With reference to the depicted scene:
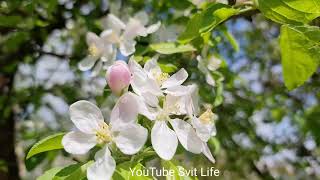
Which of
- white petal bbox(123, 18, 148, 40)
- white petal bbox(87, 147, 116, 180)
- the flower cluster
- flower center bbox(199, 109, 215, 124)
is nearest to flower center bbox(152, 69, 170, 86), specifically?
the flower cluster

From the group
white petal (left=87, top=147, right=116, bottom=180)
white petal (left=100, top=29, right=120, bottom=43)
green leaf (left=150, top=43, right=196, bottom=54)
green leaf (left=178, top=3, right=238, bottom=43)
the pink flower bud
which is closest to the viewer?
white petal (left=87, top=147, right=116, bottom=180)

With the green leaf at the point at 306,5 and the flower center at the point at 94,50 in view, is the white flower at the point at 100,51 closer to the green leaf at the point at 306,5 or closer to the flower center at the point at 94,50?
the flower center at the point at 94,50

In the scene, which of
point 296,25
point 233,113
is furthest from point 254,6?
point 233,113

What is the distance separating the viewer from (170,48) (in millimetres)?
1572

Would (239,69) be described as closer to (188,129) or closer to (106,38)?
Answer: (106,38)

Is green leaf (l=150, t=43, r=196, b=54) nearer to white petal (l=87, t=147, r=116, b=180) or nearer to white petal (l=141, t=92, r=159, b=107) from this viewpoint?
white petal (l=141, t=92, r=159, b=107)

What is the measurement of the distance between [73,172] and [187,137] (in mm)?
220

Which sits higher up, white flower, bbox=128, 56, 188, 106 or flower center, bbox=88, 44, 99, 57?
white flower, bbox=128, 56, 188, 106

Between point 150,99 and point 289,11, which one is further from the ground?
point 289,11

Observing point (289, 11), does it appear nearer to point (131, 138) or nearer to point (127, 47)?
point (131, 138)

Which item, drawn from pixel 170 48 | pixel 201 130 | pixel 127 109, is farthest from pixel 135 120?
pixel 170 48

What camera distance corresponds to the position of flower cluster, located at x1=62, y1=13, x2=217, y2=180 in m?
0.97

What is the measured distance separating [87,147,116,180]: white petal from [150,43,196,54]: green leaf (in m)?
0.64

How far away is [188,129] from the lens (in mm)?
1027
